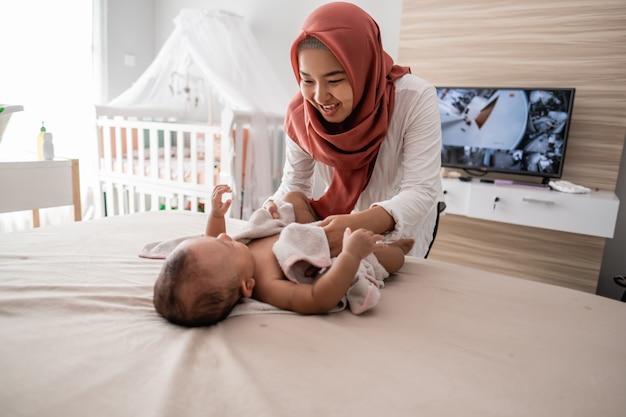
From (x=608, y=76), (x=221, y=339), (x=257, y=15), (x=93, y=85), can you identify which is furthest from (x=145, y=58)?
(x=221, y=339)

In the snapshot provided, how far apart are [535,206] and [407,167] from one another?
150cm

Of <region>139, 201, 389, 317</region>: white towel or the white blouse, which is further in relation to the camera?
the white blouse

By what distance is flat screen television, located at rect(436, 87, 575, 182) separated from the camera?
2.43 metres

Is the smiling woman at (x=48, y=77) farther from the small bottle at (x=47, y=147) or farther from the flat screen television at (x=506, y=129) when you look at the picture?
the flat screen television at (x=506, y=129)

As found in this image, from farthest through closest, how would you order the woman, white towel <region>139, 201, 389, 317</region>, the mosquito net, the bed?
1. the mosquito net
2. the woman
3. white towel <region>139, 201, 389, 317</region>
4. the bed

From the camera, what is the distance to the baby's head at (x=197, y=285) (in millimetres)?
778

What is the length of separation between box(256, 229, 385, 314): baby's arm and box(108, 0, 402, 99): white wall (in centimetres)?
266

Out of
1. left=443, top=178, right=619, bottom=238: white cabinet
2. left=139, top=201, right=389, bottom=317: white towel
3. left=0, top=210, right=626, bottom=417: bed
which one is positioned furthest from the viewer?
left=443, top=178, right=619, bottom=238: white cabinet

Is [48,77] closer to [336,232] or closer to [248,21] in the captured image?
[248,21]

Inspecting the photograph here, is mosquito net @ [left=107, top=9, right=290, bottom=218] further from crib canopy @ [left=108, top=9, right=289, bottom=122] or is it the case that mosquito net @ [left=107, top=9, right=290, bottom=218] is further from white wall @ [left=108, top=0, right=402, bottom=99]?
white wall @ [left=108, top=0, right=402, bottom=99]

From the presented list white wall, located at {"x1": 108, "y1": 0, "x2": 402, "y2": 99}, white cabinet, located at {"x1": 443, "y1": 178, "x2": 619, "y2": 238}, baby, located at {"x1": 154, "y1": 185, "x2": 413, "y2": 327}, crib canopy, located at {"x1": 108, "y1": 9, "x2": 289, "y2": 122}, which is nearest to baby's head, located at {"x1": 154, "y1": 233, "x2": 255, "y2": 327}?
baby, located at {"x1": 154, "y1": 185, "x2": 413, "y2": 327}

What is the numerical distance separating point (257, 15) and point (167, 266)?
11.3 ft

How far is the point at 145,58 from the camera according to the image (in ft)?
13.9

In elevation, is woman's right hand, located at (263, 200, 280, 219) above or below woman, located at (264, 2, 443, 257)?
below
